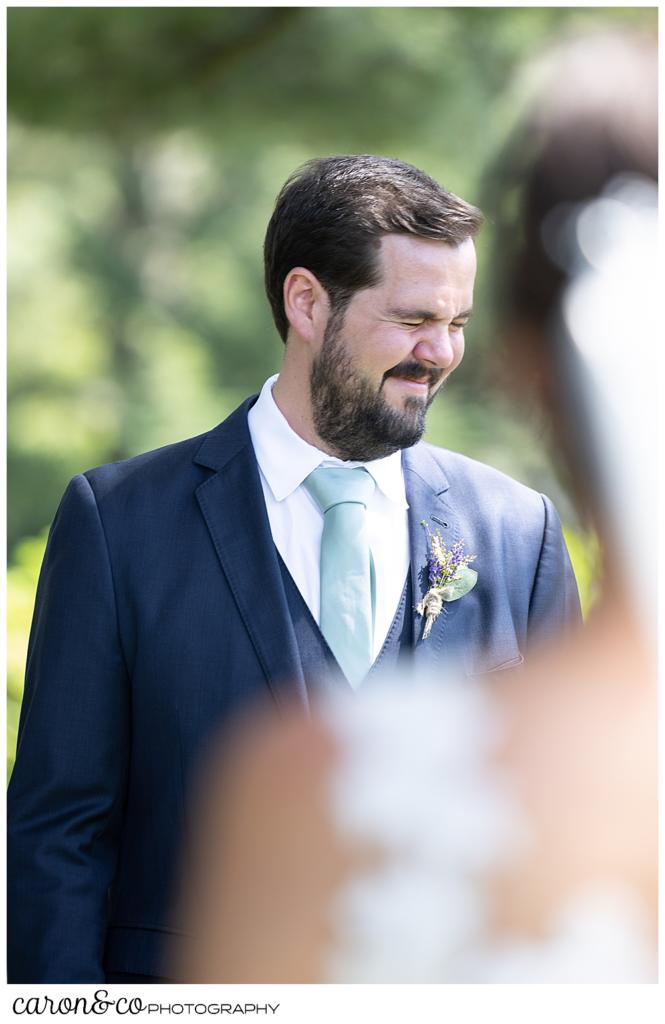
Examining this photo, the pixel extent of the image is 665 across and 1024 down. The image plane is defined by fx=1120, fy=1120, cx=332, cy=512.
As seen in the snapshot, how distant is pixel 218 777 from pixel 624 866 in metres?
0.63

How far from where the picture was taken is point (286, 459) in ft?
5.11

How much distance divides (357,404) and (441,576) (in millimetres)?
262

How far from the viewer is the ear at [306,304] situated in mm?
1535

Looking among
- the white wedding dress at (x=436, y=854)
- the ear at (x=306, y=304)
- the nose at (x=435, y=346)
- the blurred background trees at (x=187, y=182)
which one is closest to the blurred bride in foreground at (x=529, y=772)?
the white wedding dress at (x=436, y=854)

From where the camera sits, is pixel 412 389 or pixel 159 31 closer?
pixel 412 389

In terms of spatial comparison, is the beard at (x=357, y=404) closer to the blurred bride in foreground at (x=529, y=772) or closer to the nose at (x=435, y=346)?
the nose at (x=435, y=346)

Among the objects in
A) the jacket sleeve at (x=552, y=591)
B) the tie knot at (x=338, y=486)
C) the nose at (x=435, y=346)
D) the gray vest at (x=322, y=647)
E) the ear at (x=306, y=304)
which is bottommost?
the gray vest at (x=322, y=647)

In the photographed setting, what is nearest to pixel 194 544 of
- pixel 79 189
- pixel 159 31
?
pixel 159 31

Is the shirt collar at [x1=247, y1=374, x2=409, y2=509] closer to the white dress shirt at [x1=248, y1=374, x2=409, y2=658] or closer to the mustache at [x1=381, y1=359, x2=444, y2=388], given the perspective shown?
the white dress shirt at [x1=248, y1=374, x2=409, y2=658]

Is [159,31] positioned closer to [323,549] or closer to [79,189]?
[79,189]

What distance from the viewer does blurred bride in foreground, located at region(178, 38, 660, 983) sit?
1.51 metres

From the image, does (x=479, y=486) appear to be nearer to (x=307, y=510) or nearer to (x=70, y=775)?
(x=307, y=510)

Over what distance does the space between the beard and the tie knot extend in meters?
0.04
